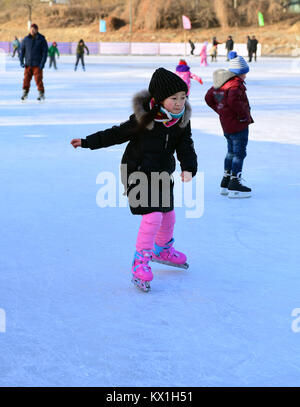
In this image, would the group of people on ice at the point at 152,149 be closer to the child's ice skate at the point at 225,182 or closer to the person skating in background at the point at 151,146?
the person skating in background at the point at 151,146

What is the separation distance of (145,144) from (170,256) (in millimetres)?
658

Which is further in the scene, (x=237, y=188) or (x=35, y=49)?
(x=35, y=49)

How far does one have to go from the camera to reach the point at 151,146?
3.23 metres

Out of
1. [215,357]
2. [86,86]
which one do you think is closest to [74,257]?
[215,357]

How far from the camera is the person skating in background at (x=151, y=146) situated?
3156 mm

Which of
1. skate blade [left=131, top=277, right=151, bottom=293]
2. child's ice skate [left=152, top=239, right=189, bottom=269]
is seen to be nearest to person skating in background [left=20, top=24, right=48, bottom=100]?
child's ice skate [left=152, top=239, right=189, bottom=269]

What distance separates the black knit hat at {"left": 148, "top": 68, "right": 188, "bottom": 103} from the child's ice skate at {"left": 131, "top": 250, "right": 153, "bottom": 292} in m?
0.76

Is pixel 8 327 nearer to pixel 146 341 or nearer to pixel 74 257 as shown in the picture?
pixel 146 341

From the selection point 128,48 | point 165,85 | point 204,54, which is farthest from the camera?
point 128,48

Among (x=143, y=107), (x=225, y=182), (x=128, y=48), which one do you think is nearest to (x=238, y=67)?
(x=225, y=182)

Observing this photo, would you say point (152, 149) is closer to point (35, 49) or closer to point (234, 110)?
point (234, 110)

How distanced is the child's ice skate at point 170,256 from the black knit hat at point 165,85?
82 cm

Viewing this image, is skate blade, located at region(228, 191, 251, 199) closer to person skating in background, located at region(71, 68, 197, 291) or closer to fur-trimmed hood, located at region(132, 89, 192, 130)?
person skating in background, located at region(71, 68, 197, 291)

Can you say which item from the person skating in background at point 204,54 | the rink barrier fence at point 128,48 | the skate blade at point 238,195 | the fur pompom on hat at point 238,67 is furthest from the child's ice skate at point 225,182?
the rink barrier fence at point 128,48
